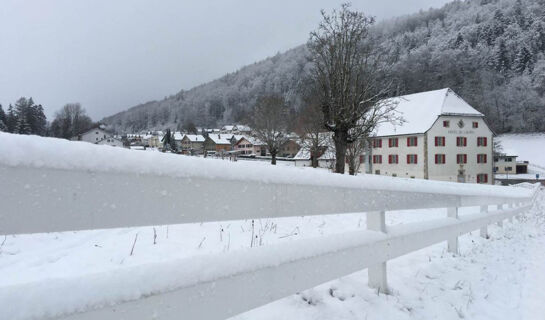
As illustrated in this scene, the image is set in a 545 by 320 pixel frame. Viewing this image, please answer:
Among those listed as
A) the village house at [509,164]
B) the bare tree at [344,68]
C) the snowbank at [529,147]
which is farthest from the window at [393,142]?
the snowbank at [529,147]

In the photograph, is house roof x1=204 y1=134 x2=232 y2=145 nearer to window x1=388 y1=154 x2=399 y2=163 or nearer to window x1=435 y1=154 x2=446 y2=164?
window x1=388 y1=154 x2=399 y2=163

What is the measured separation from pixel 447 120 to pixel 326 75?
1169 inches

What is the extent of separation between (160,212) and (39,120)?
5238 cm

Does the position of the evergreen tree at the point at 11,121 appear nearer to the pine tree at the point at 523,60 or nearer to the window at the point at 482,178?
the window at the point at 482,178

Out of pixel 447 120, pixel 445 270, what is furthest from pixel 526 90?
pixel 445 270

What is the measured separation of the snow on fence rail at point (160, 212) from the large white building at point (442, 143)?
40939mm

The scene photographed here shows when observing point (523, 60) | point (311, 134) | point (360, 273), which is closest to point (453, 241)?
point (360, 273)

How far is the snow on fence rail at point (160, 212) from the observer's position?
87cm

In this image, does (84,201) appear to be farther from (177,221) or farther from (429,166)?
(429,166)

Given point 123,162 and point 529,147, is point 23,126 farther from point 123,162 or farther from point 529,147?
point 529,147

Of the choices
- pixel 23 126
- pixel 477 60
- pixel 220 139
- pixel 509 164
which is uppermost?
pixel 477 60

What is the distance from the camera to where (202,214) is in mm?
1265

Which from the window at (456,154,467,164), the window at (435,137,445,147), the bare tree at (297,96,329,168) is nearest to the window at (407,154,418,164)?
the window at (435,137,445,147)

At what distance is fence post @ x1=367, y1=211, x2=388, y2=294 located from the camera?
2.58m
